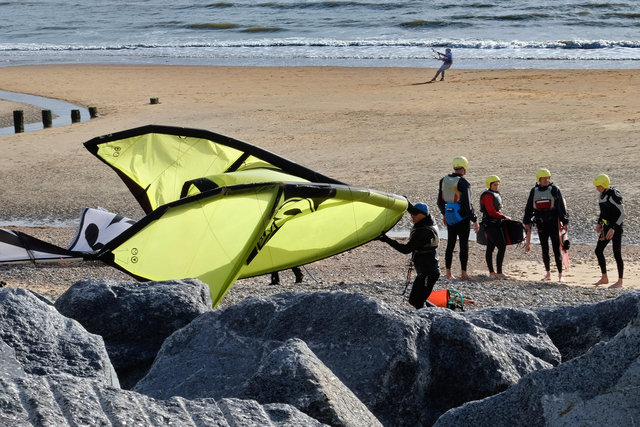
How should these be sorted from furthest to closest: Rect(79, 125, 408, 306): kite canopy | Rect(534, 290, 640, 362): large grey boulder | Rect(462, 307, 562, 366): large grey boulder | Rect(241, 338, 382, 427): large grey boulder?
1. Rect(79, 125, 408, 306): kite canopy
2. Rect(534, 290, 640, 362): large grey boulder
3. Rect(462, 307, 562, 366): large grey boulder
4. Rect(241, 338, 382, 427): large grey boulder

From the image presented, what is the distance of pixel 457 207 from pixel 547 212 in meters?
1.20

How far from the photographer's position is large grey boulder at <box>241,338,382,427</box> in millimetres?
4637

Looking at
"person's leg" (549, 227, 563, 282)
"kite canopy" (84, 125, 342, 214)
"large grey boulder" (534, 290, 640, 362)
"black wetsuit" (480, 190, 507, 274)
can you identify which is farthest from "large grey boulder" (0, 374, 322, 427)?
"person's leg" (549, 227, 563, 282)

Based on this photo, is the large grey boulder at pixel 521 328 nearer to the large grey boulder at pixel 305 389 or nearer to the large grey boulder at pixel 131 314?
the large grey boulder at pixel 305 389

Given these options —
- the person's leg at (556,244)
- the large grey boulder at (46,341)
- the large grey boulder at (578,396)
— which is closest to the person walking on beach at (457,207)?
the person's leg at (556,244)

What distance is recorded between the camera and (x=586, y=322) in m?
6.54

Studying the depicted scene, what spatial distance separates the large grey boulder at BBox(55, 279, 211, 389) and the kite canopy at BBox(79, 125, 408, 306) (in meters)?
2.44

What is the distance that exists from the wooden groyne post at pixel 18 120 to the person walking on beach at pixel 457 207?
646 inches

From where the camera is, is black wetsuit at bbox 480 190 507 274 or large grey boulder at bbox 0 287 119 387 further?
black wetsuit at bbox 480 190 507 274

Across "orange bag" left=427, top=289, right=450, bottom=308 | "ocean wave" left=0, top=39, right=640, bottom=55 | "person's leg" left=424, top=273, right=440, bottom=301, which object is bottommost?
"ocean wave" left=0, top=39, right=640, bottom=55

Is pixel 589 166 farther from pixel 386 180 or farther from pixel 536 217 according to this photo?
pixel 536 217

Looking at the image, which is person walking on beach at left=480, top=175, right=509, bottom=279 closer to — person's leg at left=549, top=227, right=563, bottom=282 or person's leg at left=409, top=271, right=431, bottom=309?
person's leg at left=549, top=227, right=563, bottom=282

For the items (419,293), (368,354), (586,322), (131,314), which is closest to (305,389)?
(368,354)

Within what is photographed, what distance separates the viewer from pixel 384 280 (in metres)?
12.1
